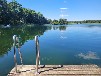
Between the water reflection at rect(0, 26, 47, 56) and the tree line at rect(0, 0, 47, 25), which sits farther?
the tree line at rect(0, 0, 47, 25)

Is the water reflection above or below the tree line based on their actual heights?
below

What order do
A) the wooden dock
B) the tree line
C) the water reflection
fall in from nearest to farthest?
1. the wooden dock
2. the water reflection
3. the tree line

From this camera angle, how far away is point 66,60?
2134cm

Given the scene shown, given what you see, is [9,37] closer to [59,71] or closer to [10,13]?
[59,71]

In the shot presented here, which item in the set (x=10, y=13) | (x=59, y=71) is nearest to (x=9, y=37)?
(x=59, y=71)

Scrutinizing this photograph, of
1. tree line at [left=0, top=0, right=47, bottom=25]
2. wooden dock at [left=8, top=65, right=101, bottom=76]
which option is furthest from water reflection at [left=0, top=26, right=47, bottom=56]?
tree line at [left=0, top=0, right=47, bottom=25]

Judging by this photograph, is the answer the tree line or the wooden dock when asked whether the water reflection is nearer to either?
the wooden dock

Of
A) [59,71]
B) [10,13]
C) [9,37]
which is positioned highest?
[10,13]

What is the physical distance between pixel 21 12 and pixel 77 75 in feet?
463

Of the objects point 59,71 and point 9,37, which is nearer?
point 59,71

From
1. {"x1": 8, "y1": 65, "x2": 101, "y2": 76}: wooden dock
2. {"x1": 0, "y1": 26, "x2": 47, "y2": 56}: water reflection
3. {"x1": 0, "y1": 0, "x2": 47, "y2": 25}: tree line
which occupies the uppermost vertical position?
{"x1": 0, "y1": 0, "x2": 47, "y2": 25}: tree line

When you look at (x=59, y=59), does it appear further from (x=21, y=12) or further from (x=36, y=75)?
(x=21, y=12)

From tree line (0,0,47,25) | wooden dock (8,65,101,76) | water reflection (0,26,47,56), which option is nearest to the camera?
wooden dock (8,65,101,76)

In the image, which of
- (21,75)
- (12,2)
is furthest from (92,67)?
(12,2)
